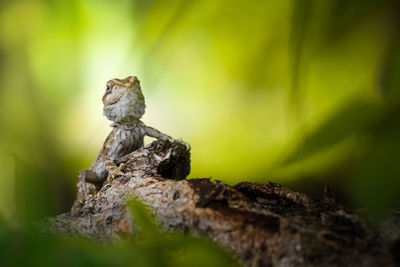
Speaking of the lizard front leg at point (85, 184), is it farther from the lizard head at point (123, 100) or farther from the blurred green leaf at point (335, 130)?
the blurred green leaf at point (335, 130)

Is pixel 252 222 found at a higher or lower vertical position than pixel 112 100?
lower

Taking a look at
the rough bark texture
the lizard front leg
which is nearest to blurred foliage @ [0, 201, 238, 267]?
the rough bark texture

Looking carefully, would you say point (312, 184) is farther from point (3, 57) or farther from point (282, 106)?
point (3, 57)

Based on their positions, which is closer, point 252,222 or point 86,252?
point 86,252

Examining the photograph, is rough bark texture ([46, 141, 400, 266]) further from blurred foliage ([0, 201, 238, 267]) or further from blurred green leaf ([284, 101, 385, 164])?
blurred green leaf ([284, 101, 385, 164])

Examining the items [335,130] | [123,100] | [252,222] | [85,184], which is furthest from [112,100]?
[335,130]

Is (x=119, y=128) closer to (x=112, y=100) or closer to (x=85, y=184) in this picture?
(x=112, y=100)

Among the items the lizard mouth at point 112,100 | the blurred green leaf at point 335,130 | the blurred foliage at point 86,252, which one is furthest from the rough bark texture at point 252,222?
the blurred green leaf at point 335,130
